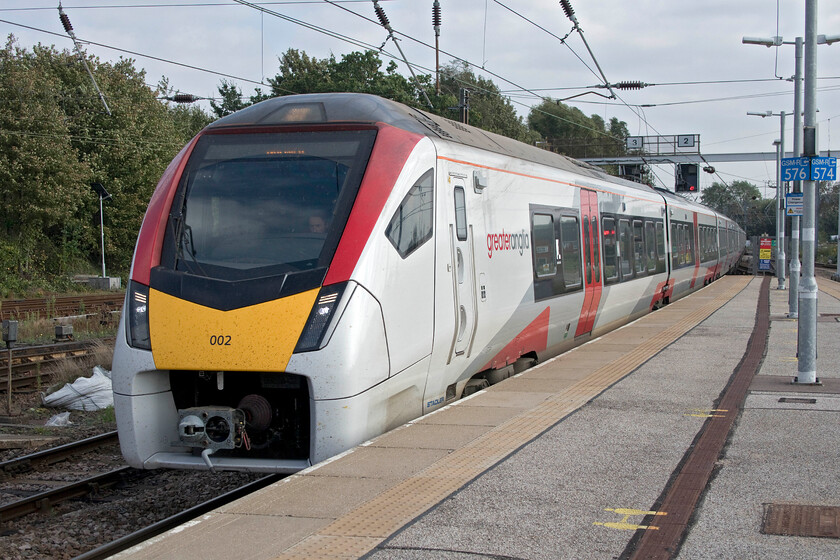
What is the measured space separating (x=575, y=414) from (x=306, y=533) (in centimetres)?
363

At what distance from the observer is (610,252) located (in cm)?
1450

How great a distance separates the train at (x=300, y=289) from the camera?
6.25m

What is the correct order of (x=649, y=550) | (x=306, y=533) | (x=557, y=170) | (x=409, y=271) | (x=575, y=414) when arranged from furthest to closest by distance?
1. (x=557, y=170)
2. (x=575, y=414)
3. (x=409, y=271)
4. (x=306, y=533)
5. (x=649, y=550)

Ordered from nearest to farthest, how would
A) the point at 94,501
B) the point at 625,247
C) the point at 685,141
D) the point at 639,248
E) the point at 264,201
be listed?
the point at 264,201
the point at 94,501
the point at 625,247
the point at 639,248
the point at 685,141

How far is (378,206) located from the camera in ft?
22.0

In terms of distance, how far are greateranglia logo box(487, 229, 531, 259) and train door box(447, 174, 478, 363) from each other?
0.59 m

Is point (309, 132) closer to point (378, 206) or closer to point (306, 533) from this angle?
point (378, 206)

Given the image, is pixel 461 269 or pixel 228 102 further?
pixel 228 102

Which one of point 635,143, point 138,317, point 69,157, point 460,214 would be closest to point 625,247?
point 460,214

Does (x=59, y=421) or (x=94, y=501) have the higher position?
(x=94, y=501)

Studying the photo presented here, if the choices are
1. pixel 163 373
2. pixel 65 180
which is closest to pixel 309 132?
pixel 163 373

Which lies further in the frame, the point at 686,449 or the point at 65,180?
the point at 65,180

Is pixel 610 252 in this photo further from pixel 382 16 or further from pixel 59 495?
pixel 59 495

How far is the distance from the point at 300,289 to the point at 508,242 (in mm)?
3815
